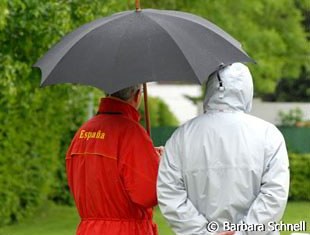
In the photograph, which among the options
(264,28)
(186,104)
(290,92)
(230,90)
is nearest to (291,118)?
(264,28)

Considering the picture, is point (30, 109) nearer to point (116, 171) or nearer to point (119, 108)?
point (119, 108)

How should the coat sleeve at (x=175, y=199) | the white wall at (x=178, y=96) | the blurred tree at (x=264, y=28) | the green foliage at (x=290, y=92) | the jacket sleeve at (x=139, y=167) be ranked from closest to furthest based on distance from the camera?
1. the coat sleeve at (x=175, y=199)
2. the jacket sleeve at (x=139, y=167)
3. the blurred tree at (x=264, y=28)
4. the white wall at (x=178, y=96)
5. the green foliage at (x=290, y=92)

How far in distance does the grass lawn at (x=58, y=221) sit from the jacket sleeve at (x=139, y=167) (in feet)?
24.3

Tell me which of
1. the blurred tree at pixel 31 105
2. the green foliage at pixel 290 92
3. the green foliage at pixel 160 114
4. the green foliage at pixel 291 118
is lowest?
the green foliage at pixel 290 92

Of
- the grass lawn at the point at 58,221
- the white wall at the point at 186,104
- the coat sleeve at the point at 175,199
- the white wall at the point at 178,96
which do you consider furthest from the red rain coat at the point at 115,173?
the white wall at the point at 178,96

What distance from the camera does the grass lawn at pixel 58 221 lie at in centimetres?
1302

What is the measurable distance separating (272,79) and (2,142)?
10663 mm

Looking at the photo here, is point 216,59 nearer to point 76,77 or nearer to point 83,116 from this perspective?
point 76,77

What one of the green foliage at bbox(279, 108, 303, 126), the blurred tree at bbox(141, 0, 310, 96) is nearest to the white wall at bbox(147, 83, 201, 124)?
the green foliage at bbox(279, 108, 303, 126)

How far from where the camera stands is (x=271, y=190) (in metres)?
4.46

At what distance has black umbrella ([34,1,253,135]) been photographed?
15.6 feet

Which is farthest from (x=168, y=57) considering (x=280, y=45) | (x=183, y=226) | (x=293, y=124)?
(x=293, y=124)

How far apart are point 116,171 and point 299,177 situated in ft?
44.6

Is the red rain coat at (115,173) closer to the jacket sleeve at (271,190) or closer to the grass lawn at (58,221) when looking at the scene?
the jacket sleeve at (271,190)
